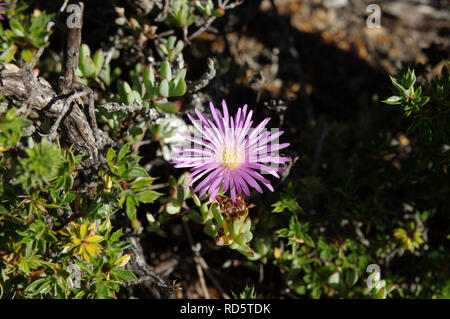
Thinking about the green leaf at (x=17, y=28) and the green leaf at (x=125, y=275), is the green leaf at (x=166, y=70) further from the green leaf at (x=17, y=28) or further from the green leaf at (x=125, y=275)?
the green leaf at (x=125, y=275)

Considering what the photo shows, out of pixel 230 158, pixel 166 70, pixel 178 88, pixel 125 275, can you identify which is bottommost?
pixel 125 275

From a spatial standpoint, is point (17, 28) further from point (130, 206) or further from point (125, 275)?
point (125, 275)

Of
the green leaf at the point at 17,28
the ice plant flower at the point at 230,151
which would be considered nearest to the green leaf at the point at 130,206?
the ice plant flower at the point at 230,151

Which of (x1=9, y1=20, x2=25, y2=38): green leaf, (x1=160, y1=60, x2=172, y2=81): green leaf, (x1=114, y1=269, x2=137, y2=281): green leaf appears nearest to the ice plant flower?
(x1=160, y1=60, x2=172, y2=81): green leaf

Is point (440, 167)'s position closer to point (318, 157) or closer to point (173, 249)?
point (318, 157)

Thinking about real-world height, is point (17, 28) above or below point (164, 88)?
above

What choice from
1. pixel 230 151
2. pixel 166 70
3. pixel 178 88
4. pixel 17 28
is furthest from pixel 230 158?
pixel 17 28

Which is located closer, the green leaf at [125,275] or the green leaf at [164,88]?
the green leaf at [125,275]

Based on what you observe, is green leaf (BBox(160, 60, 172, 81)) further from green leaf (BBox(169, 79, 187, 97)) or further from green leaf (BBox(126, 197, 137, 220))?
green leaf (BBox(126, 197, 137, 220))
